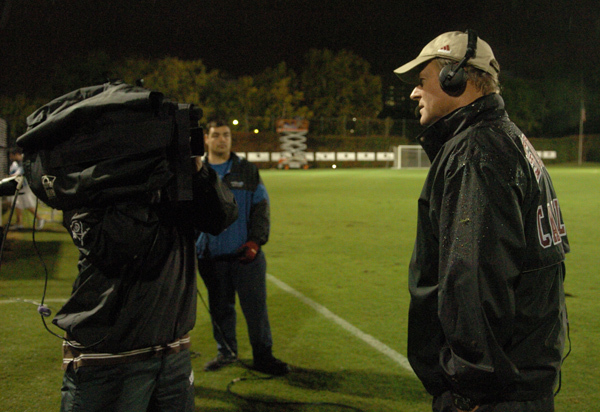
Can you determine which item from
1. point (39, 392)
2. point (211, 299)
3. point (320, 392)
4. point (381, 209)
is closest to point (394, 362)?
point (320, 392)

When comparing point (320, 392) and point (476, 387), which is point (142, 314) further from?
point (320, 392)

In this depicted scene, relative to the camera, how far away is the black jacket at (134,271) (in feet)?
6.38

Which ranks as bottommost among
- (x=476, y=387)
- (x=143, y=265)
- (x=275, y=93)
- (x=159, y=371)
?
(x=159, y=371)

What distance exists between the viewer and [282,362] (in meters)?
4.54

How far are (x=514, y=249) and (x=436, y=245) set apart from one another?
0.85 ft

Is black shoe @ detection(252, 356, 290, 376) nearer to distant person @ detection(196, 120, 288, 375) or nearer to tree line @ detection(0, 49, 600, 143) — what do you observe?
distant person @ detection(196, 120, 288, 375)

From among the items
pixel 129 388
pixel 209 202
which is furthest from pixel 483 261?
pixel 129 388

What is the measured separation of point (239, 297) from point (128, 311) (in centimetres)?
247

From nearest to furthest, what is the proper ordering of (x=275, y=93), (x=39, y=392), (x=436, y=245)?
(x=436, y=245) → (x=39, y=392) → (x=275, y=93)

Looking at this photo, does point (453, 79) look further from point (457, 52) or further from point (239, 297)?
point (239, 297)

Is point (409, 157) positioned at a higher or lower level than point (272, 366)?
higher

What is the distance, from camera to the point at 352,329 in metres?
5.55

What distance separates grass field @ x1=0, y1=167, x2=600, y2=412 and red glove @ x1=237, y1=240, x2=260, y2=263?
0.92 meters

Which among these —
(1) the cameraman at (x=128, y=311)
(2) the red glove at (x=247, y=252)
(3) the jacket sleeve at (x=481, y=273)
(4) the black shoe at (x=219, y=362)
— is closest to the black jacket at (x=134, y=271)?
(1) the cameraman at (x=128, y=311)
